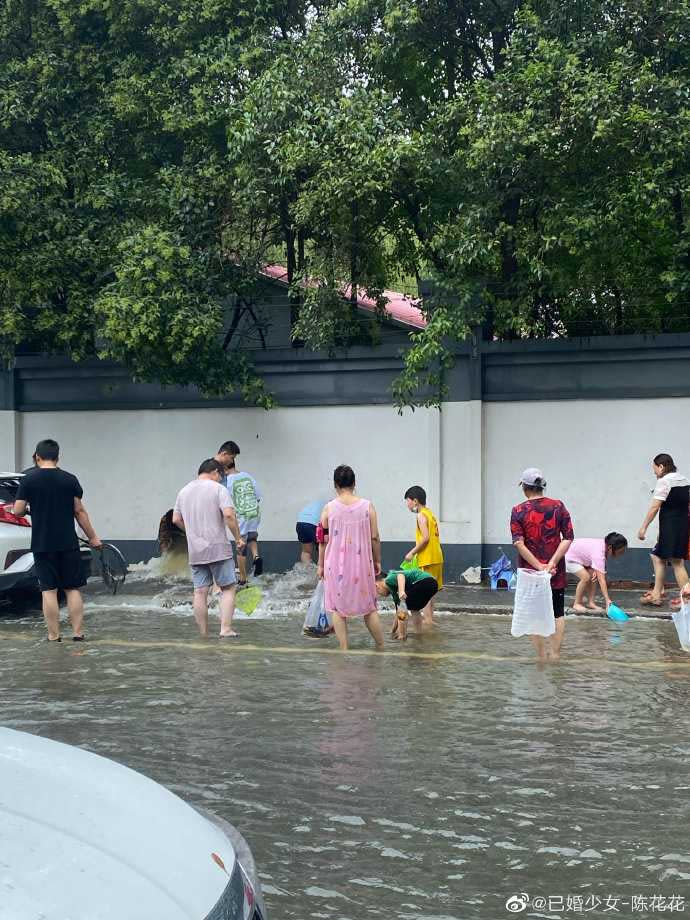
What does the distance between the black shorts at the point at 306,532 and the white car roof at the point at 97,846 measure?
40.9 ft

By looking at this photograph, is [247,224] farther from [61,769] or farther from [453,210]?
A: [61,769]

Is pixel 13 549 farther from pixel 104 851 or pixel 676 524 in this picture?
pixel 104 851

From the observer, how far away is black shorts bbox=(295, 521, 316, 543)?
16.1 metres

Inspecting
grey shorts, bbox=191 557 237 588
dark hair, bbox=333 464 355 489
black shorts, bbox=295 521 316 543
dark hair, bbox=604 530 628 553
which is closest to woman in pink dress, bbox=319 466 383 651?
dark hair, bbox=333 464 355 489

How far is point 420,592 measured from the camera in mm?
11336

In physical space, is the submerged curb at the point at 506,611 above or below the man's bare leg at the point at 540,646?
below

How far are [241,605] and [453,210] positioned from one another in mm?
6298

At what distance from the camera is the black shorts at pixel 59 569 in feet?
35.0

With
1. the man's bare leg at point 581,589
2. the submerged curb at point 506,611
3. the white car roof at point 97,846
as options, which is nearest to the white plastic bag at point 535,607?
the man's bare leg at point 581,589

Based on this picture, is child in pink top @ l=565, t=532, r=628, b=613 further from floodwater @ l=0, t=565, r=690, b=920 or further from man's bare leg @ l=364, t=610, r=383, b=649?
man's bare leg @ l=364, t=610, r=383, b=649

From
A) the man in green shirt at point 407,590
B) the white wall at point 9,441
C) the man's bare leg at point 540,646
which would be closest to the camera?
the man's bare leg at point 540,646

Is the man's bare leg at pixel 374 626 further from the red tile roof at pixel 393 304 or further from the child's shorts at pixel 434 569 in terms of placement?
the red tile roof at pixel 393 304

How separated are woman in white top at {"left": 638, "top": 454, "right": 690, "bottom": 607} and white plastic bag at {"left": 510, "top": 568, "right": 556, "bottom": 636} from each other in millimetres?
4229

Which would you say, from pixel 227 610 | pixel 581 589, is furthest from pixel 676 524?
pixel 227 610
